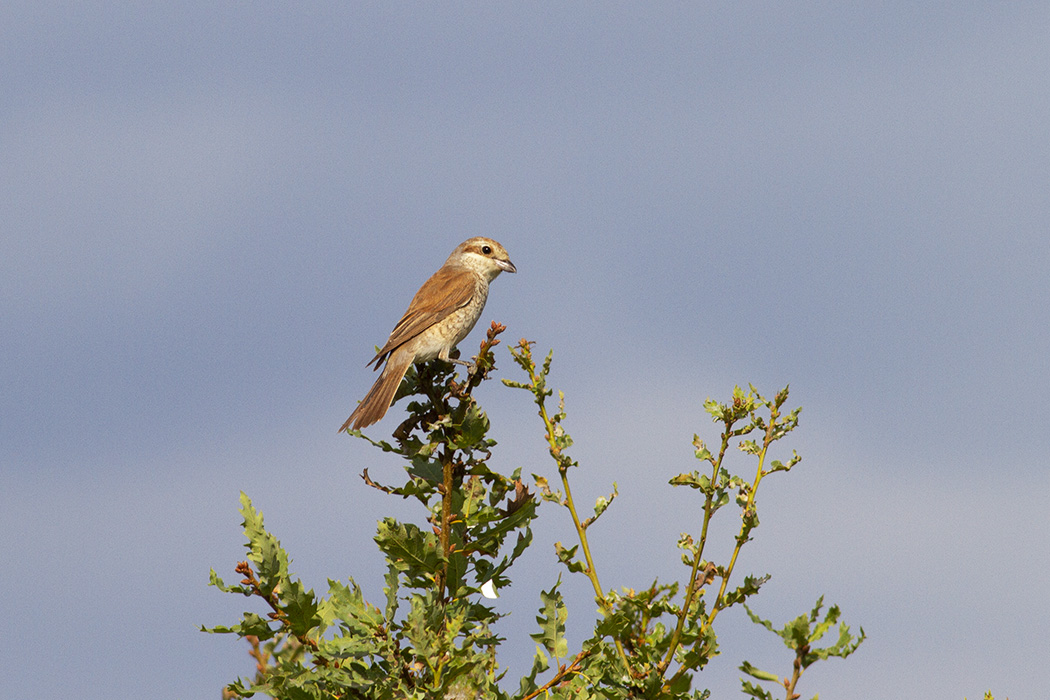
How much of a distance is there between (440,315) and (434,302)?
0.24 metres

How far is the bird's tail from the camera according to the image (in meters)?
6.28

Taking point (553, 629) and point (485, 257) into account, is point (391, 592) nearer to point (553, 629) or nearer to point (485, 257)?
point (553, 629)

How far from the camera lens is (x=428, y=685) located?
12.6ft

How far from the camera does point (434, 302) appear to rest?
8789mm

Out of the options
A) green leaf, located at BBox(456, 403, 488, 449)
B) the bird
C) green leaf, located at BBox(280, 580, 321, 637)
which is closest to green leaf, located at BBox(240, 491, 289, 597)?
green leaf, located at BBox(280, 580, 321, 637)

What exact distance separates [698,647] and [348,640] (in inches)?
51.1

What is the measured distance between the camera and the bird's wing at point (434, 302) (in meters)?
8.12

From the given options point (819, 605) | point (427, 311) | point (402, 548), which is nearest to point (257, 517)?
point (402, 548)

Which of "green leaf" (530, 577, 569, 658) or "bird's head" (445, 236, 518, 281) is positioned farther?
"bird's head" (445, 236, 518, 281)

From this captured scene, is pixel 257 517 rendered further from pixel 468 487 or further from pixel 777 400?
pixel 777 400

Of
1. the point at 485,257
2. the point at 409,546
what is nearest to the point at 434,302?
the point at 485,257

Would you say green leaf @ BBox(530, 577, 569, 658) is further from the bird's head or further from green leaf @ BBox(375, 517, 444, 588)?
the bird's head

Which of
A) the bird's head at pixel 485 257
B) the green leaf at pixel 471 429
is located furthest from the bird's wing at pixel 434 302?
the green leaf at pixel 471 429

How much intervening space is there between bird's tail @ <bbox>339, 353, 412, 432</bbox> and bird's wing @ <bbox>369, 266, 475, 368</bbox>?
0.51 m
